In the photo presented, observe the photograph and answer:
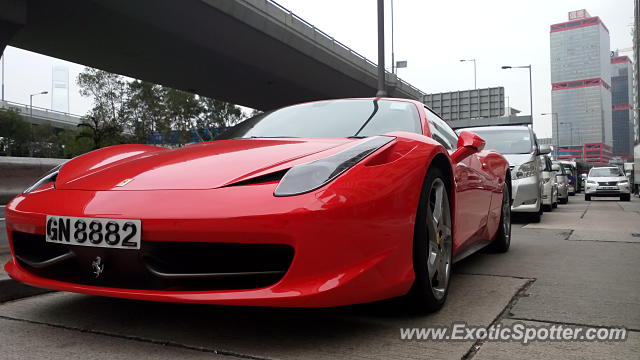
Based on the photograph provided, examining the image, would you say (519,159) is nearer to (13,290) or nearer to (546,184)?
(546,184)

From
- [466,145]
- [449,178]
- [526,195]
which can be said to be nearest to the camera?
[449,178]

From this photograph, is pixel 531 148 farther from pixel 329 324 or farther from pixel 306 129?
pixel 329 324

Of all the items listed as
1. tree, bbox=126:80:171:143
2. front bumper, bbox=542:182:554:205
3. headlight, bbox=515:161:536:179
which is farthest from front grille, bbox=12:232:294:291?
tree, bbox=126:80:171:143

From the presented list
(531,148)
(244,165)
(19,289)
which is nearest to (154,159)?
(244,165)

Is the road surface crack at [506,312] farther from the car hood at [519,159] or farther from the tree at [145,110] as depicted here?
the tree at [145,110]

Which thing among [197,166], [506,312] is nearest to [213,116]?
[197,166]

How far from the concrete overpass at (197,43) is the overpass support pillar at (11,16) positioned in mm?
25

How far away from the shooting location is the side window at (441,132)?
340cm

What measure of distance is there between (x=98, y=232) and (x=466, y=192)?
2180mm

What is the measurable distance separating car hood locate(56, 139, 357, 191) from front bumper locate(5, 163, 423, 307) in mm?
108

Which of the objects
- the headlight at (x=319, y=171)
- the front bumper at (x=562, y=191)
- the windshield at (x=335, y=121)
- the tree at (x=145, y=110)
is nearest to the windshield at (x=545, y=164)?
the front bumper at (x=562, y=191)

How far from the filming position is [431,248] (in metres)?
2.80

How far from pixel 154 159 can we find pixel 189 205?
804mm

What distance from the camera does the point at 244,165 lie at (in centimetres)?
249
